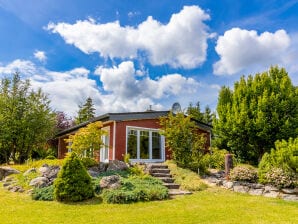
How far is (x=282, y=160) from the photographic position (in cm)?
1132

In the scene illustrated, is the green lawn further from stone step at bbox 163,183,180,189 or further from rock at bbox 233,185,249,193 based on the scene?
stone step at bbox 163,183,180,189

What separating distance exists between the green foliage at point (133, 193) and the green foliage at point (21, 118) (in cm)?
1193

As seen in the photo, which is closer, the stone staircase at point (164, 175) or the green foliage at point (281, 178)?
the green foliage at point (281, 178)

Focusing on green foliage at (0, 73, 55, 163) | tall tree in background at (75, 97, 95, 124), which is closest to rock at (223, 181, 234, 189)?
green foliage at (0, 73, 55, 163)

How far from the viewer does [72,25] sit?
13.0 meters

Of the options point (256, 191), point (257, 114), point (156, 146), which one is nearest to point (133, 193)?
point (256, 191)

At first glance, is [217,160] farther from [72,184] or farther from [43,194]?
[43,194]

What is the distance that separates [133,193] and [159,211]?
67.0 inches

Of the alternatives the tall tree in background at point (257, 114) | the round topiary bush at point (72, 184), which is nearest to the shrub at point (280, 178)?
the tall tree in background at point (257, 114)

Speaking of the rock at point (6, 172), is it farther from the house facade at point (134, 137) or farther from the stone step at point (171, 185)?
the stone step at point (171, 185)

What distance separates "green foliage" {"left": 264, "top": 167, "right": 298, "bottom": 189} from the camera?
10719 mm

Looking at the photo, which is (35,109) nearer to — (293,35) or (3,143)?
(3,143)

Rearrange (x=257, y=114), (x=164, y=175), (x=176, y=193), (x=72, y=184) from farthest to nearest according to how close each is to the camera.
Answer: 1. (x=257, y=114)
2. (x=164, y=175)
3. (x=176, y=193)
4. (x=72, y=184)

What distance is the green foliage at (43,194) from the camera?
9.63 m
